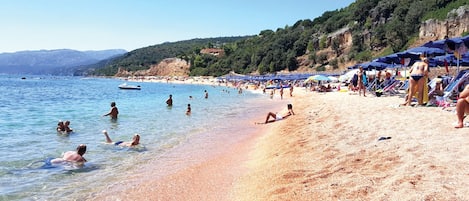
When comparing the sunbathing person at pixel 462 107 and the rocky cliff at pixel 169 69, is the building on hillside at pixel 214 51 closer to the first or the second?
the rocky cliff at pixel 169 69

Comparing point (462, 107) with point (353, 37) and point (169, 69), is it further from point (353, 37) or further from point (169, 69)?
point (169, 69)

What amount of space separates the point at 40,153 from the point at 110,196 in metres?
4.22

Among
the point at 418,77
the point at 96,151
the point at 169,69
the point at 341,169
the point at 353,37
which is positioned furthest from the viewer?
the point at 169,69

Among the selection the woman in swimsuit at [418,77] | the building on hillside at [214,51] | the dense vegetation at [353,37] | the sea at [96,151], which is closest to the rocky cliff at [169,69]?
the building on hillside at [214,51]

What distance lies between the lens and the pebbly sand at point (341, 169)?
4.21 m

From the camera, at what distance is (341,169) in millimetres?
5367

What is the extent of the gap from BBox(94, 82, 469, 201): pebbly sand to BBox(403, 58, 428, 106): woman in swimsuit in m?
1.62

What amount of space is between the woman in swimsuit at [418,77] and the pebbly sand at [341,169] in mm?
1623

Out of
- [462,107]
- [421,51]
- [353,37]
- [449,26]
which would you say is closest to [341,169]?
[462,107]

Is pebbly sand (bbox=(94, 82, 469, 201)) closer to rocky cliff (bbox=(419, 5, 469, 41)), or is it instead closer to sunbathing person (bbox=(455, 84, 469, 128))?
sunbathing person (bbox=(455, 84, 469, 128))

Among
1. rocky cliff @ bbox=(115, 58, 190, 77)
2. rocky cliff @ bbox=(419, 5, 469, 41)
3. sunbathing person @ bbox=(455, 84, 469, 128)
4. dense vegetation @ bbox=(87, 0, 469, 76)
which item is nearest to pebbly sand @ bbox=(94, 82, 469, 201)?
sunbathing person @ bbox=(455, 84, 469, 128)

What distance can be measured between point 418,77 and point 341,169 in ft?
21.9

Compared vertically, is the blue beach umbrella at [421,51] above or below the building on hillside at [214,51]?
below

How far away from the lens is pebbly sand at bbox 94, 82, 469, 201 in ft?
13.8
